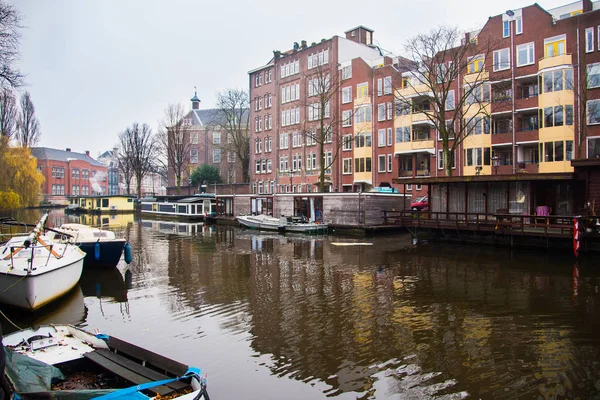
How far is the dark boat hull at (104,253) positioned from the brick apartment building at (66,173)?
9579 cm

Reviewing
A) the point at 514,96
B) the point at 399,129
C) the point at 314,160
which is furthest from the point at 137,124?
the point at 514,96

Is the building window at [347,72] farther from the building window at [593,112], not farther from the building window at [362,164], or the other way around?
the building window at [593,112]

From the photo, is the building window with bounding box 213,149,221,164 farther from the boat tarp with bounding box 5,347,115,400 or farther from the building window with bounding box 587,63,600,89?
the boat tarp with bounding box 5,347,115,400

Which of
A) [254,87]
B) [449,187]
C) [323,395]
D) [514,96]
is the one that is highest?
[254,87]

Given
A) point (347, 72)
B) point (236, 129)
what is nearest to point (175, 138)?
point (236, 129)

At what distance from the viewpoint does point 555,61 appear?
127ft

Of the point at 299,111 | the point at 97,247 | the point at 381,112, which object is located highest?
the point at 299,111

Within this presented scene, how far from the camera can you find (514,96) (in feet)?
138

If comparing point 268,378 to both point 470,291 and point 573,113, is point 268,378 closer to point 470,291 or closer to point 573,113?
point 470,291

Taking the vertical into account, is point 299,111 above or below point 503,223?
above

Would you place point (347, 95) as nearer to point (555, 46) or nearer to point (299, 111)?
point (299, 111)

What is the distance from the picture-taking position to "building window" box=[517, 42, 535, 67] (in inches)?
1629

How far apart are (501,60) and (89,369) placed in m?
45.1

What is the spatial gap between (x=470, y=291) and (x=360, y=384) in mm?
8994
